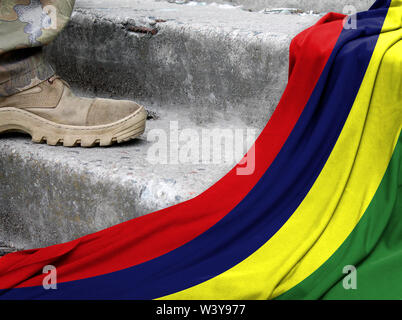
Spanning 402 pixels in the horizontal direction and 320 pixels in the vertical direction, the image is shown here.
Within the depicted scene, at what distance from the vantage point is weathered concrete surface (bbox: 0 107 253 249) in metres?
1.13

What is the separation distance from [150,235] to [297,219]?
0.28m

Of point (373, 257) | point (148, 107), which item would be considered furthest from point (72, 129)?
point (373, 257)

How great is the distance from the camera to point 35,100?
1.33 meters

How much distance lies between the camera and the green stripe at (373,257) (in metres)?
0.89

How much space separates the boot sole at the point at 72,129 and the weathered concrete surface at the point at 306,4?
3.17 feet

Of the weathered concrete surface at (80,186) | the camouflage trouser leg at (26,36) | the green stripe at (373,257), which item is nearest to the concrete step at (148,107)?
the weathered concrete surface at (80,186)

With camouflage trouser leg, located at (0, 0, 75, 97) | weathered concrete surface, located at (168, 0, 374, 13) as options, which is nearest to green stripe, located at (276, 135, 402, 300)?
camouflage trouser leg, located at (0, 0, 75, 97)

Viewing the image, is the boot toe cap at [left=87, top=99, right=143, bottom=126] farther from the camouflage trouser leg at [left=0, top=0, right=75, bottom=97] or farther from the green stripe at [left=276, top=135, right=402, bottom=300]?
the green stripe at [left=276, top=135, right=402, bottom=300]

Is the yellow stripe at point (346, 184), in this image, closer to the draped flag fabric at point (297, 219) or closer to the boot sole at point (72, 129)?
the draped flag fabric at point (297, 219)

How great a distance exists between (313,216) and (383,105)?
26 centimetres

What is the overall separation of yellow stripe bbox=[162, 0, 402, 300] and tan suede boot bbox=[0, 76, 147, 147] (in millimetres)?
467

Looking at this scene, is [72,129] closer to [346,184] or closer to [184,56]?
[184,56]

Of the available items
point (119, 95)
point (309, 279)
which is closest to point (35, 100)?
point (119, 95)

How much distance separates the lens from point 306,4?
1.99 meters
